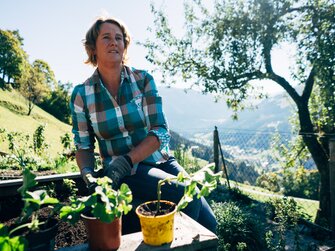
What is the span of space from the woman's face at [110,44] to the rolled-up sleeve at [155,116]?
0.39 metres

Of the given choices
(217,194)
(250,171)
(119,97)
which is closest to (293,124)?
(217,194)

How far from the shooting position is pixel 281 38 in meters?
8.69

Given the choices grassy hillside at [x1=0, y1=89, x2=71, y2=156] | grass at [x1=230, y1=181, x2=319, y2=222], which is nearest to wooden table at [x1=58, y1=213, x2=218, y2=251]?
grass at [x1=230, y1=181, x2=319, y2=222]

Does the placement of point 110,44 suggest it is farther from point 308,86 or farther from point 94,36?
point 308,86

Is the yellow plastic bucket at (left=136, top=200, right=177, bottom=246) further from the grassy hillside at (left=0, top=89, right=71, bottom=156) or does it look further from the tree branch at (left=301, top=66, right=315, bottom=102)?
the grassy hillside at (left=0, top=89, right=71, bottom=156)

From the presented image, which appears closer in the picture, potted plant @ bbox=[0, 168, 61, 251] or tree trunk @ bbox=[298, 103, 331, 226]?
potted plant @ bbox=[0, 168, 61, 251]

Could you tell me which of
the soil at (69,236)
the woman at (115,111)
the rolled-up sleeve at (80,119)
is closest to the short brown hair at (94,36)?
the woman at (115,111)

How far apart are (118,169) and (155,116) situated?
1.92 ft

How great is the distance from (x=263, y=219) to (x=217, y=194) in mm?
1866

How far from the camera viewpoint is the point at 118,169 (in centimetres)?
214

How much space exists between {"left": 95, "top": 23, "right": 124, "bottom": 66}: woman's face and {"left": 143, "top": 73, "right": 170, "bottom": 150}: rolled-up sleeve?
1.28 feet

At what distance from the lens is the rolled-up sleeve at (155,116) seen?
2408 mm

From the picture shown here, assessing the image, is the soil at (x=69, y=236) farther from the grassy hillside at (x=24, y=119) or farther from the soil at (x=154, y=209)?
the grassy hillside at (x=24, y=119)

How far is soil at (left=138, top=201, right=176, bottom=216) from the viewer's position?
160 cm
